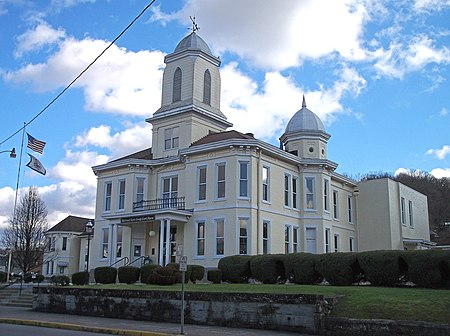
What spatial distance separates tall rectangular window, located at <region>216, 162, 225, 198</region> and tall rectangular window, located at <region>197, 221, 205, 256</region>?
214cm

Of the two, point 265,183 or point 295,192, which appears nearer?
point 265,183

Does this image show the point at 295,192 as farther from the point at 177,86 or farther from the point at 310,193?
the point at 177,86

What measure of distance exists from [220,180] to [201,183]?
1.59m

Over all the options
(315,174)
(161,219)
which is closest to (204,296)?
(161,219)

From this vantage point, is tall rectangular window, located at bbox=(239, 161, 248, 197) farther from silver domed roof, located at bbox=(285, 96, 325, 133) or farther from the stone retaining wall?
the stone retaining wall

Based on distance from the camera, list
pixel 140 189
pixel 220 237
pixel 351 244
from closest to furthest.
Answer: pixel 220 237 → pixel 140 189 → pixel 351 244

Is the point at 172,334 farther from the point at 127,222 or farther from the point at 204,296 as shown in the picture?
the point at 127,222

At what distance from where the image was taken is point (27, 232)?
169ft

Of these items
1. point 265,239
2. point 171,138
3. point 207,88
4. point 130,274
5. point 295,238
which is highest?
point 207,88

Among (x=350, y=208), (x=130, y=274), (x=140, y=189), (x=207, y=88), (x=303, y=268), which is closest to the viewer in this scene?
(x=303, y=268)

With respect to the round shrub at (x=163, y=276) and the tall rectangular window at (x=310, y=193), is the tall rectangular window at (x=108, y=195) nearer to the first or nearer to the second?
the round shrub at (x=163, y=276)

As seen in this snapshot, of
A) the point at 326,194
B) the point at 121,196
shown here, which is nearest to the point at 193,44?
the point at 121,196

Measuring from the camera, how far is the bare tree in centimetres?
5100

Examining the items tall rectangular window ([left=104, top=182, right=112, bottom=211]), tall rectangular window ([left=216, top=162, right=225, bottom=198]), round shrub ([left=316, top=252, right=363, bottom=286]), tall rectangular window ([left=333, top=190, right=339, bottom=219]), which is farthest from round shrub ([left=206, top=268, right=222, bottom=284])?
tall rectangular window ([left=333, top=190, right=339, bottom=219])
